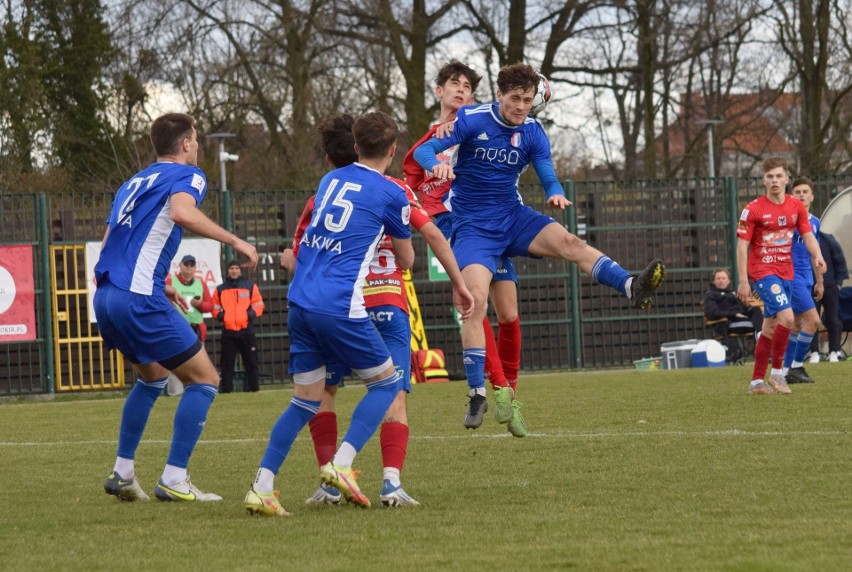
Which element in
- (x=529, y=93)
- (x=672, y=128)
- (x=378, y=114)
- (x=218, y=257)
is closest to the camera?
(x=378, y=114)

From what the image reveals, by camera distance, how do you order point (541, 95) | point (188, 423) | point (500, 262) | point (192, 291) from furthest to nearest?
point (192, 291)
point (500, 262)
point (541, 95)
point (188, 423)

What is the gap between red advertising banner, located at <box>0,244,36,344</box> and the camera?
19.8m

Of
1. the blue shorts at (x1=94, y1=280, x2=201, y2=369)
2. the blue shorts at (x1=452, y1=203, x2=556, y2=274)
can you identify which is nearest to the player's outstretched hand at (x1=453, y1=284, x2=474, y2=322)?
the blue shorts at (x1=94, y1=280, x2=201, y2=369)

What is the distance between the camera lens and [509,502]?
243 inches

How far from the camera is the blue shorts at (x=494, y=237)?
845 cm

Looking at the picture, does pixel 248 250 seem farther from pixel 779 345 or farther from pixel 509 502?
pixel 779 345

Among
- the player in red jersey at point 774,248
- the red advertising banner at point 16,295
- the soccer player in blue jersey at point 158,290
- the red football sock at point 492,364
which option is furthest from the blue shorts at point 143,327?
the red advertising banner at point 16,295

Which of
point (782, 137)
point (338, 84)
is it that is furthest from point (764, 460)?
point (782, 137)

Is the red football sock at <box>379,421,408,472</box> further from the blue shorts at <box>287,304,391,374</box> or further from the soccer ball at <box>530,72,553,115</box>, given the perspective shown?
the soccer ball at <box>530,72,553,115</box>

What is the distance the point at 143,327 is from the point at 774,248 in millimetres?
7481

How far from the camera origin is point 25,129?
34.2 meters

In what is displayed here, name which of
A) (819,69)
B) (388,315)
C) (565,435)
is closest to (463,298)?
(388,315)

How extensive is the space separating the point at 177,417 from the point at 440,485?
139 cm

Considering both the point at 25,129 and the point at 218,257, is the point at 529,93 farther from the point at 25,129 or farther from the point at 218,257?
the point at 25,129
